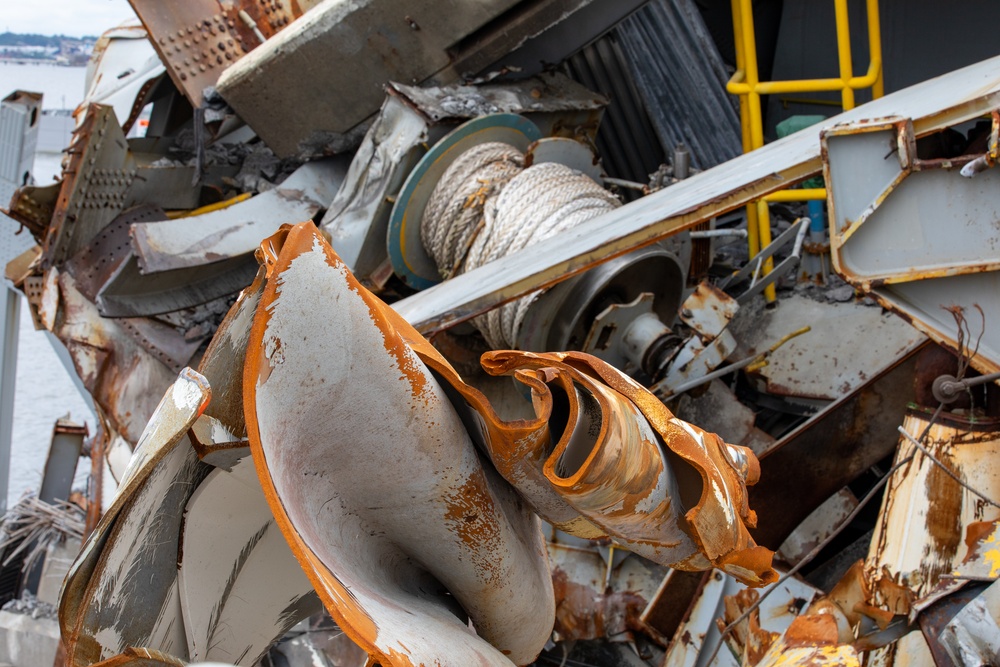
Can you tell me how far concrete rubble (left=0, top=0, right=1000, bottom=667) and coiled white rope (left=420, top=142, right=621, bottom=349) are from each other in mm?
16

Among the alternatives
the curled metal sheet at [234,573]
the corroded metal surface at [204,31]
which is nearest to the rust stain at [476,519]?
the curled metal sheet at [234,573]

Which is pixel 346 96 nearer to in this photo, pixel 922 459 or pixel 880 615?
pixel 922 459

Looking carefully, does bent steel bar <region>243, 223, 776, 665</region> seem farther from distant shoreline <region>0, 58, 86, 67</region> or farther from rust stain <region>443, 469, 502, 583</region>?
distant shoreline <region>0, 58, 86, 67</region>

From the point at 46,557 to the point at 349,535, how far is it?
5151mm

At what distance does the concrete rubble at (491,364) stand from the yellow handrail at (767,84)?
0.73 ft

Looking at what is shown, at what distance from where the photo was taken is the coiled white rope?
3408mm

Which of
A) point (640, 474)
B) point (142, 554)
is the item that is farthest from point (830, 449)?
point (142, 554)

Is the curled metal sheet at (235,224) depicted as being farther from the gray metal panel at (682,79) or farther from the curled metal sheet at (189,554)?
the curled metal sheet at (189,554)

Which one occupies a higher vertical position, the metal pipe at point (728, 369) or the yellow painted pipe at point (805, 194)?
the yellow painted pipe at point (805, 194)

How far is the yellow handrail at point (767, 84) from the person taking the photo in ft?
12.9

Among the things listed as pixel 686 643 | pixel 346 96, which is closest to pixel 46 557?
pixel 346 96

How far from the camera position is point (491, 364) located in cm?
122

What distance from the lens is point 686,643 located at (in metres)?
2.79

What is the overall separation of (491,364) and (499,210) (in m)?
2.40
